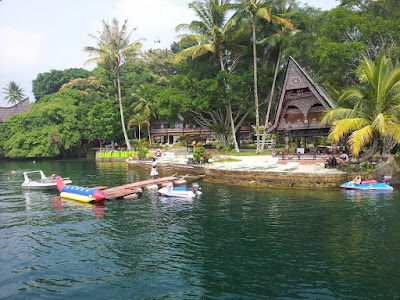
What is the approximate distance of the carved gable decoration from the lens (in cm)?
3022

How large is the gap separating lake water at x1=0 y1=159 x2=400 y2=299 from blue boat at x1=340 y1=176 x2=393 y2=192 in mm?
944

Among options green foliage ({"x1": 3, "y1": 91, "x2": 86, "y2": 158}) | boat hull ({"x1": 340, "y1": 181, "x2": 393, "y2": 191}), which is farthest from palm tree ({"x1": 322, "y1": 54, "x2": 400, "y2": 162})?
green foliage ({"x1": 3, "y1": 91, "x2": 86, "y2": 158})

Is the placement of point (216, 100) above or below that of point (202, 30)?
below

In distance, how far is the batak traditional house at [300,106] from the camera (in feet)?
99.8

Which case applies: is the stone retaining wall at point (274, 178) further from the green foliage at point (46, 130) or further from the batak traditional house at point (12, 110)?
the batak traditional house at point (12, 110)

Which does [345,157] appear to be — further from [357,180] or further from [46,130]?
[46,130]

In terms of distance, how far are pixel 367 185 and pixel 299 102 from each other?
12246 mm

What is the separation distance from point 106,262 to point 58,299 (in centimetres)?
250

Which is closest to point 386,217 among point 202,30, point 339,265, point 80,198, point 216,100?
point 339,265

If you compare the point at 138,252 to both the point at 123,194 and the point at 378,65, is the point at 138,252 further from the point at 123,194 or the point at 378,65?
the point at 378,65

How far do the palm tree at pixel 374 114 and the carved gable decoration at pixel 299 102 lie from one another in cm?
488

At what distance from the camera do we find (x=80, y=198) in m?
21.4

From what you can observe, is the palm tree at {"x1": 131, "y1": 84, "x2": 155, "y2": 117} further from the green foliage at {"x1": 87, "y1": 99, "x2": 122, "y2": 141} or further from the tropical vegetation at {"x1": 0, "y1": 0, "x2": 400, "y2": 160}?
the green foliage at {"x1": 87, "y1": 99, "x2": 122, "y2": 141}

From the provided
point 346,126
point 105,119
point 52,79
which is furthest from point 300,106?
point 52,79
